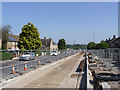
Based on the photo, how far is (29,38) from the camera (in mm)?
51875

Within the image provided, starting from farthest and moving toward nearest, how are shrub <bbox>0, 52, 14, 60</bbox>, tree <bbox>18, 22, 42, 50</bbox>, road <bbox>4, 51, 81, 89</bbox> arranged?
1. tree <bbox>18, 22, 42, 50</bbox>
2. shrub <bbox>0, 52, 14, 60</bbox>
3. road <bbox>4, 51, 81, 89</bbox>

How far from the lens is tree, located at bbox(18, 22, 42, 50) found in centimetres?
5128

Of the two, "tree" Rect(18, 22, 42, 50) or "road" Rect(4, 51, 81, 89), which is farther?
"tree" Rect(18, 22, 42, 50)

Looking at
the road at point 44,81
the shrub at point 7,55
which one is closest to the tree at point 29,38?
the shrub at point 7,55

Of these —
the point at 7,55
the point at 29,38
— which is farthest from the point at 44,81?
the point at 29,38

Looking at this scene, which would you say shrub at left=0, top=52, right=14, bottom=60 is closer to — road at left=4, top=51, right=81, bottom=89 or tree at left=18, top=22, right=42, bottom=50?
road at left=4, top=51, right=81, bottom=89

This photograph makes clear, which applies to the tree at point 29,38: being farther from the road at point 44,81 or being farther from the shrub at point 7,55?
the road at point 44,81

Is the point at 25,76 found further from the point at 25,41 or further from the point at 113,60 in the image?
the point at 25,41

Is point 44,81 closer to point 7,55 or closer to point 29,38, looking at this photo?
point 7,55

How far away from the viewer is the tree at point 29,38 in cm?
5128

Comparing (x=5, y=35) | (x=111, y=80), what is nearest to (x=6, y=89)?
(x=111, y=80)

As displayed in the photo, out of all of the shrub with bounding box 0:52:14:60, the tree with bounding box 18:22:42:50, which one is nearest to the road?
the shrub with bounding box 0:52:14:60

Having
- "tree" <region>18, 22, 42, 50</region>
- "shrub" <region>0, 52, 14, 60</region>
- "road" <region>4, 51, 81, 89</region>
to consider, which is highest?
"tree" <region>18, 22, 42, 50</region>

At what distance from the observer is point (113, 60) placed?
16.7m
